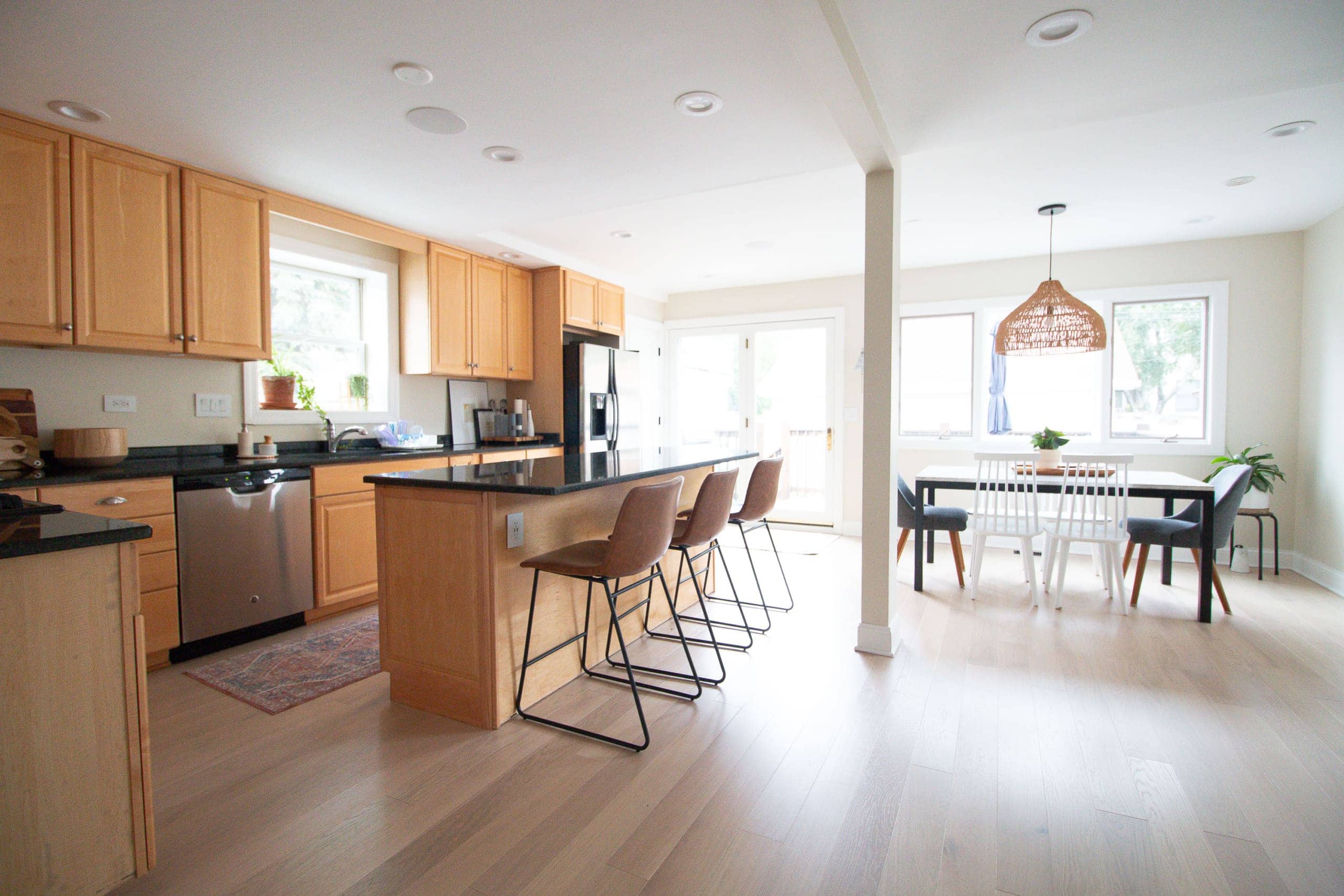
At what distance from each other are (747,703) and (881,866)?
889 millimetres

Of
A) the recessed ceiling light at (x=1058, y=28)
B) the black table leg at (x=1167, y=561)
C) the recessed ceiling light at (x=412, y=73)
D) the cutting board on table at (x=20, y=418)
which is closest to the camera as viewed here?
the recessed ceiling light at (x=1058, y=28)

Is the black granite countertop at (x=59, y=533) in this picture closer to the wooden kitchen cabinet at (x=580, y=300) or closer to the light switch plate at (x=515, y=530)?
the light switch plate at (x=515, y=530)

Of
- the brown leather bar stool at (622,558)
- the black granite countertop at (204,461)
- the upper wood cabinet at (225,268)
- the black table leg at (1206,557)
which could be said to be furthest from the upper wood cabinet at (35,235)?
the black table leg at (1206,557)

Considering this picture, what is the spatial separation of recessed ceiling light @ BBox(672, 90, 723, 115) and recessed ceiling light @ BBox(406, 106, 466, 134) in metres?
0.95

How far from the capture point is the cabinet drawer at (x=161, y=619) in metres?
2.62

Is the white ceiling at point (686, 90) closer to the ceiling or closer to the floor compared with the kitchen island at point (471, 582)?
closer to the ceiling

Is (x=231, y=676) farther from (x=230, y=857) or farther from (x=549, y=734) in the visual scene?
(x=549, y=734)

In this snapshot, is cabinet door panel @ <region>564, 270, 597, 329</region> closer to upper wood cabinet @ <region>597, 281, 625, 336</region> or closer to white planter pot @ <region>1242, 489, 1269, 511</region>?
upper wood cabinet @ <region>597, 281, 625, 336</region>

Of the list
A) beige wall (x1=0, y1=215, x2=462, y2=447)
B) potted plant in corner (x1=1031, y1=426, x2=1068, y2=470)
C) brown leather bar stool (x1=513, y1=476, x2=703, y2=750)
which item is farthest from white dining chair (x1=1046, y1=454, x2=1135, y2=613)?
beige wall (x1=0, y1=215, x2=462, y2=447)

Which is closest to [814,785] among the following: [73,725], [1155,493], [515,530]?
[515,530]

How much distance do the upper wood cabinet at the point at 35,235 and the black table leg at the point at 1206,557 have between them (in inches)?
225

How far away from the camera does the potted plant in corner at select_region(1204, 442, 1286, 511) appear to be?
4.24 meters

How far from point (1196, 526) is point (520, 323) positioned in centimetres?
487

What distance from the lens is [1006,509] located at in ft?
12.1
